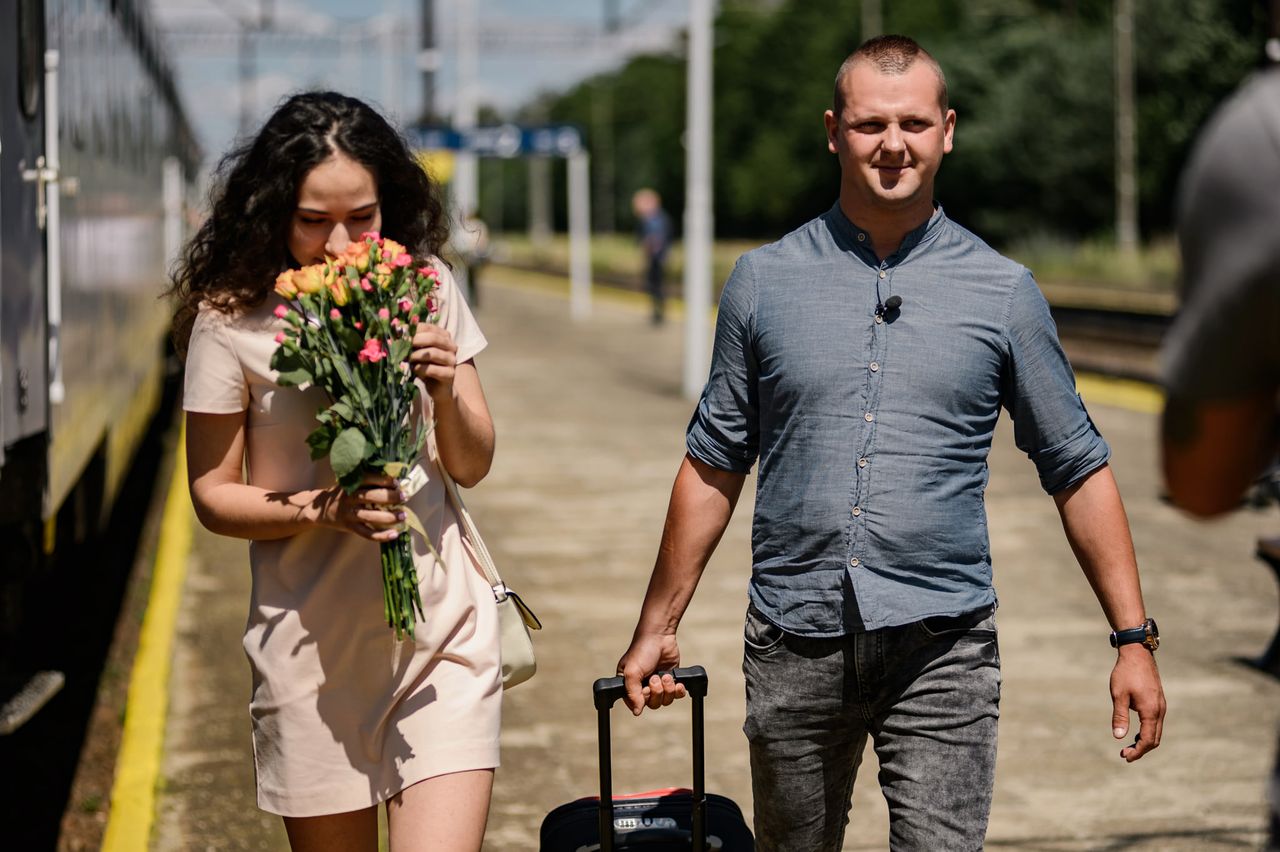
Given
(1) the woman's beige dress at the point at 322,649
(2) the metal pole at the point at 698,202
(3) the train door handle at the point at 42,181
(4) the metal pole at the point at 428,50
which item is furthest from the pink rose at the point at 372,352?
(4) the metal pole at the point at 428,50

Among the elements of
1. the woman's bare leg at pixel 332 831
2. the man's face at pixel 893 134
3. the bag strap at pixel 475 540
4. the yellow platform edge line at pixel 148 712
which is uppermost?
the man's face at pixel 893 134

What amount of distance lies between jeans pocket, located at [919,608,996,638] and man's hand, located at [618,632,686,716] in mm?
470

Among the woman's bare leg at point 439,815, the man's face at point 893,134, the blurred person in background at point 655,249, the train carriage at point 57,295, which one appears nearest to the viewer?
the woman's bare leg at point 439,815

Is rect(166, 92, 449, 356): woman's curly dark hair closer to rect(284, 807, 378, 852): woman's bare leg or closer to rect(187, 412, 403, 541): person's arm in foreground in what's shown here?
rect(187, 412, 403, 541): person's arm in foreground

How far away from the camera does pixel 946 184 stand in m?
64.6

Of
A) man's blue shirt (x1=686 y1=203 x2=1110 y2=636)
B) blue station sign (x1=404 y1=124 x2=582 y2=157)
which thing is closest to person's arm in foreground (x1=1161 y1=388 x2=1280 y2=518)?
man's blue shirt (x1=686 y1=203 x2=1110 y2=636)

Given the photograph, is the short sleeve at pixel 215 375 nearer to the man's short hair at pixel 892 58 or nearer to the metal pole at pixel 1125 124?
the man's short hair at pixel 892 58

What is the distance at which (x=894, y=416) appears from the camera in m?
3.26

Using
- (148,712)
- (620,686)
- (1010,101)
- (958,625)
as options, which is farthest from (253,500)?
(1010,101)

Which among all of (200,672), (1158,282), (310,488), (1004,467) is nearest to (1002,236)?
(1158,282)

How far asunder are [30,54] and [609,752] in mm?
3252

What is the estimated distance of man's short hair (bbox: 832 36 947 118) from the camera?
129 inches

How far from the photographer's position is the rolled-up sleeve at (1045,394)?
329cm

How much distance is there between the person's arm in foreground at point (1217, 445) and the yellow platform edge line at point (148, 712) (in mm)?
1926
